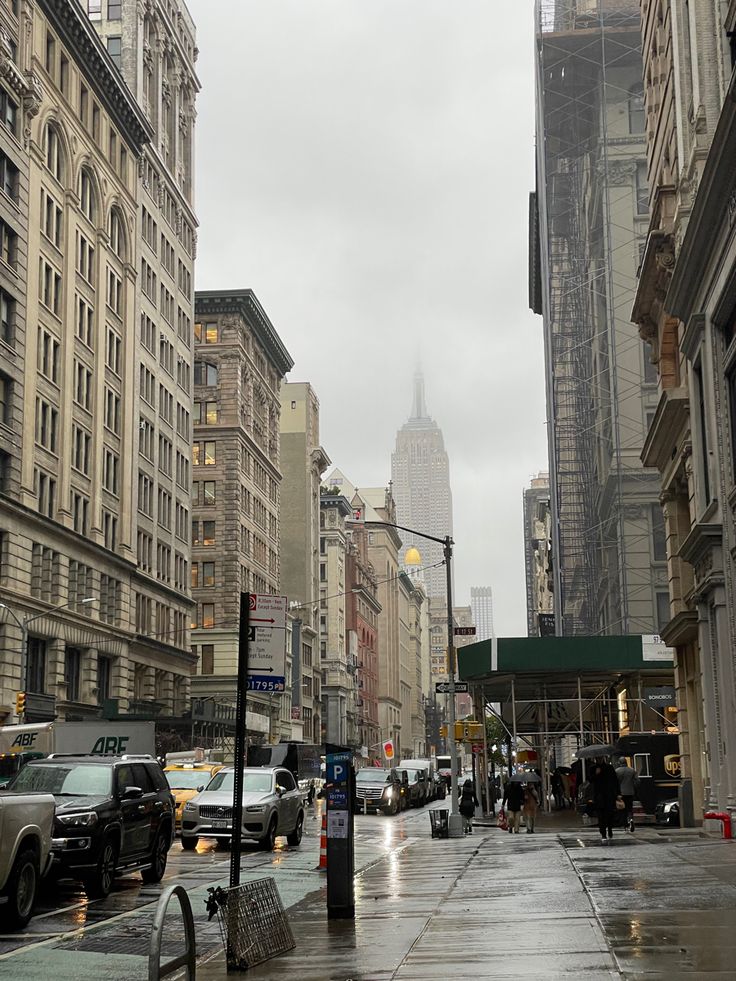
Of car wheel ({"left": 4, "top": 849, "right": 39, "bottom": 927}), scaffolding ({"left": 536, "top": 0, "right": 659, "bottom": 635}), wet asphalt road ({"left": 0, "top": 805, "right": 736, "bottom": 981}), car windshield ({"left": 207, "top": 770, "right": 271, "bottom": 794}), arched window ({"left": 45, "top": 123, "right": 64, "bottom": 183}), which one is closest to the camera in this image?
wet asphalt road ({"left": 0, "top": 805, "right": 736, "bottom": 981})

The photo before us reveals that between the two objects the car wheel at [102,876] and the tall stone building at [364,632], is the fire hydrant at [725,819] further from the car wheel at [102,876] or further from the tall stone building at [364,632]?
the tall stone building at [364,632]

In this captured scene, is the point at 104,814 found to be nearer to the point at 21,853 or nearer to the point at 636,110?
the point at 21,853

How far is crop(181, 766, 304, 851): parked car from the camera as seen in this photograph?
29.5 metres

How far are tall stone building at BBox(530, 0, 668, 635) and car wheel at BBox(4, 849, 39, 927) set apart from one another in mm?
48508

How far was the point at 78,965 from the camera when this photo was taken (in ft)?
42.2

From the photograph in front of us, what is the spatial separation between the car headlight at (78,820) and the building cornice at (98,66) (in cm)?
5167

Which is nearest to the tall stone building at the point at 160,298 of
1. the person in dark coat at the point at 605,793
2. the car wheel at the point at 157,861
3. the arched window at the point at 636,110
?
the arched window at the point at 636,110

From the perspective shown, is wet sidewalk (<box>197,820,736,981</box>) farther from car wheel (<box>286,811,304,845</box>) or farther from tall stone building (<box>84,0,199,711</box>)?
tall stone building (<box>84,0,199,711</box>)

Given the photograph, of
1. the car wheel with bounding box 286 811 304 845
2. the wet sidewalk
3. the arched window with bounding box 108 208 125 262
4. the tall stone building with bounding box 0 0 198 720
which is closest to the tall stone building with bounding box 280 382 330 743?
the tall stone building with bounding box 0 0 198 720

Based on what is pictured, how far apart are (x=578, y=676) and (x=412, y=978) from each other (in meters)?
35.5

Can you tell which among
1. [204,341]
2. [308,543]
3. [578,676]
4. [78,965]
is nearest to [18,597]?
[578,676]

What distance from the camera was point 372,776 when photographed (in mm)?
59594

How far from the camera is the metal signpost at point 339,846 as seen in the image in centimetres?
1581

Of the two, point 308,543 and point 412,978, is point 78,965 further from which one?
point 308,543
